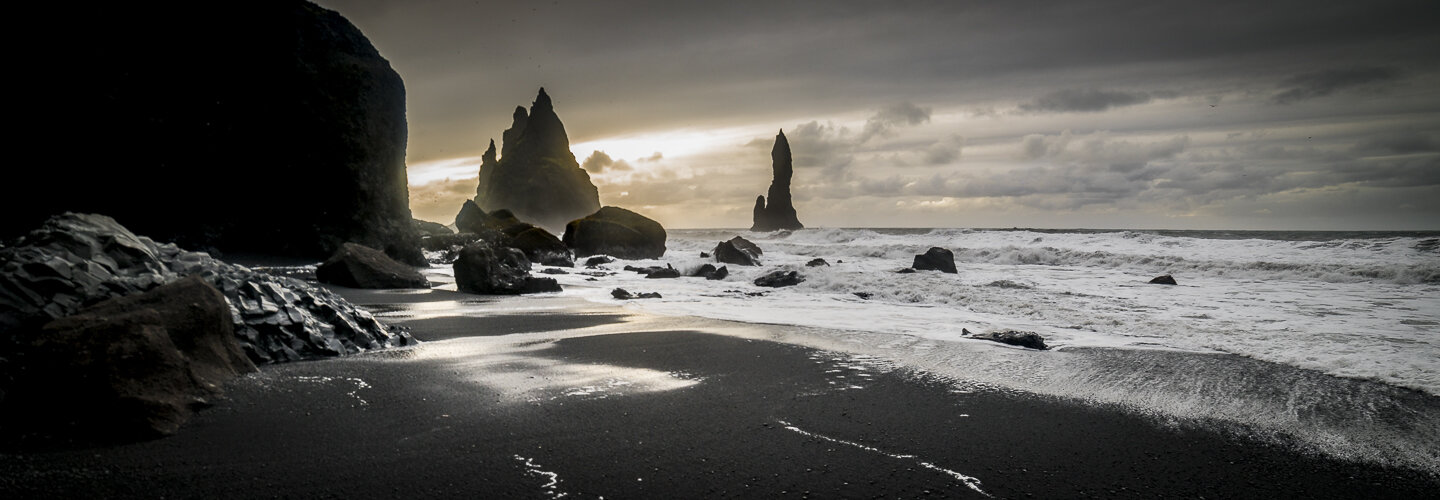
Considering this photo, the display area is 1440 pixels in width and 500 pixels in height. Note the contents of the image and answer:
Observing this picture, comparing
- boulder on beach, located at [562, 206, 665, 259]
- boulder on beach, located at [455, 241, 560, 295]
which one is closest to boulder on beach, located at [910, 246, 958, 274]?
boulder on beach, located at [455, 241, 560, 295]

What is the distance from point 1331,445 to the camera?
9.65 ft

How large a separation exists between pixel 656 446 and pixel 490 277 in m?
8.25

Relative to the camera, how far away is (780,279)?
1176cm

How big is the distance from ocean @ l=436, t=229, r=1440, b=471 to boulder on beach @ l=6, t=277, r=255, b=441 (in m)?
4.23

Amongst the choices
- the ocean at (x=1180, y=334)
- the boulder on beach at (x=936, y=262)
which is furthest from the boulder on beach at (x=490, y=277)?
the boulder on beach at (x=936, y=262)

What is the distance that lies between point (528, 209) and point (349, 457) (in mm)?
98368

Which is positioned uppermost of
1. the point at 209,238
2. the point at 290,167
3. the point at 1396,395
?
the point at 290,167

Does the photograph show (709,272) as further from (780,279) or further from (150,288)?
(150,288)

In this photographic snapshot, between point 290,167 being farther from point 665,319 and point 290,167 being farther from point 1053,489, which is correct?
point 1053,489

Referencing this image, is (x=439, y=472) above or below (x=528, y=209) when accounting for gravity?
below

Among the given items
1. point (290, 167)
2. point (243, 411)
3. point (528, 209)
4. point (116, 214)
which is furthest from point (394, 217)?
point (528, 209)

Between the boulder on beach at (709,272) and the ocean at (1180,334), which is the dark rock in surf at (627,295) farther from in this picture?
A: the boulder on beach at (709,272)

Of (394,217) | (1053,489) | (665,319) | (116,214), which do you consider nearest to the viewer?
(1053,489)

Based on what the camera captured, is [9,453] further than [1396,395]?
No
